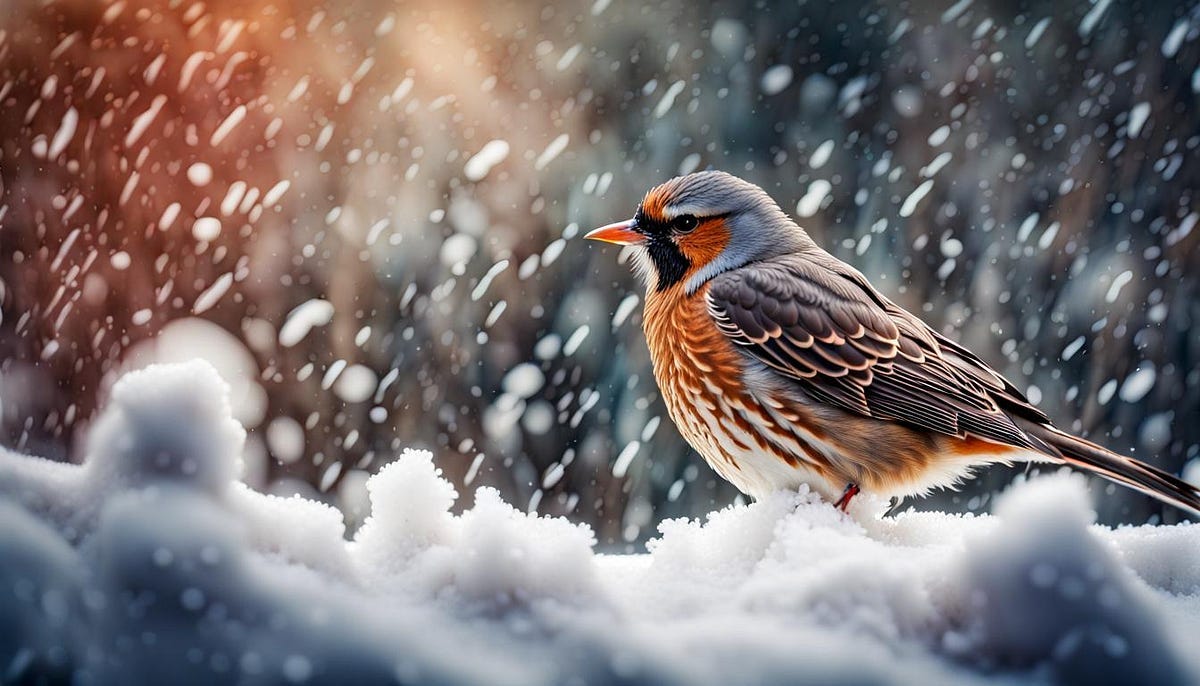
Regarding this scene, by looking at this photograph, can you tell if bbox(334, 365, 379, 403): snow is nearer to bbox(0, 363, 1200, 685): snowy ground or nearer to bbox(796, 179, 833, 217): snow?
bbox(796, 179, 833, 217): snow

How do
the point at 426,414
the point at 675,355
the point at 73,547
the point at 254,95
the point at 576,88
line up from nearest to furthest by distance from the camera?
the point at 73,547 → the point at 675,355 → the point at 254,95 → the point at 576,88 → the point at 426,414

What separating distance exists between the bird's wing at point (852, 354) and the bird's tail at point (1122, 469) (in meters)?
0.04

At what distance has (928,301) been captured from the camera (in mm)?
2064

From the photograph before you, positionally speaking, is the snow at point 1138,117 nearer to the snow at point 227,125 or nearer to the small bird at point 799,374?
the small bird at point 799,374

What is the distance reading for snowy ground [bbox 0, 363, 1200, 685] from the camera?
602mm

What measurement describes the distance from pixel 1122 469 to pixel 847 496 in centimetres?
33

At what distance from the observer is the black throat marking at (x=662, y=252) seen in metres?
1.28

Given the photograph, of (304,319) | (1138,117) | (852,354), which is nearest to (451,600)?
(852,354)

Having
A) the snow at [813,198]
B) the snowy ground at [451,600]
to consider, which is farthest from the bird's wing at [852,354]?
the snow at [813,198]

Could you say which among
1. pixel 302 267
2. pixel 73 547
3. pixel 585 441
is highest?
pixel 73 547

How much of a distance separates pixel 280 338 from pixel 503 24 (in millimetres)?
890

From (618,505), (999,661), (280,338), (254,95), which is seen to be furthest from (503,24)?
(999,661)

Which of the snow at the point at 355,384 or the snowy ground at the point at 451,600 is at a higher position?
the snowy ground at the point at 451,600

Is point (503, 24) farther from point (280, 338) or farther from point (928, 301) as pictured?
point (928, 301)
